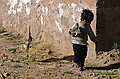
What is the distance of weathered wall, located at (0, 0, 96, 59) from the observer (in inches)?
332

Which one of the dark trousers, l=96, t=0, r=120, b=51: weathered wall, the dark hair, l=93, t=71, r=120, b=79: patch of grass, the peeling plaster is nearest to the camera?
l=93, t=71, r=120, b=79: patch of grass

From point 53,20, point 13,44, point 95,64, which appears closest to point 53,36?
point 53,20

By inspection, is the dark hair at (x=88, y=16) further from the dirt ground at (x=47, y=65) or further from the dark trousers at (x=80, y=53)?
the dirt ground at (x=47, y=65)

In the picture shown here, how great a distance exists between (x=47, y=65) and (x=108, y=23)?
1.45m

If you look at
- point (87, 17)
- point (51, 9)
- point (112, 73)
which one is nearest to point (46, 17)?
point (51, 9)

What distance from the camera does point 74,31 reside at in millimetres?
7406

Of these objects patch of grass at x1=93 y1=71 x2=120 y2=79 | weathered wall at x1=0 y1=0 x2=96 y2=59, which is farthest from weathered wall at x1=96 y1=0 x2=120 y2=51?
patch of grass at x1=93 y1=71 x2=120 y2=79

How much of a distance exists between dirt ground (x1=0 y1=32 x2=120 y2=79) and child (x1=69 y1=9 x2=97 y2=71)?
207 millimetres

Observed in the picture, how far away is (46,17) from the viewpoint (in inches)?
364

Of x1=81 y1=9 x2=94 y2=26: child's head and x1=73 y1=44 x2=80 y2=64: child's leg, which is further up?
x1=81 y1=9 x2=94 y2=26: child's head

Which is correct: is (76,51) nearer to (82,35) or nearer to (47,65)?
(82,35)

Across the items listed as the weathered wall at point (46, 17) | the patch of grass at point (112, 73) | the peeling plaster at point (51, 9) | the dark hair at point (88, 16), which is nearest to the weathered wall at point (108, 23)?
the weathered wall at point (46, 17)

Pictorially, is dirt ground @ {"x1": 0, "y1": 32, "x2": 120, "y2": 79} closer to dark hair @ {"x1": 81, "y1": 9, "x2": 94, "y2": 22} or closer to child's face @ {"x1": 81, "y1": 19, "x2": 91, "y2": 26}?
child's face @ {"x1": 81, "y1": 19, "x2": 91, "y2": 26}

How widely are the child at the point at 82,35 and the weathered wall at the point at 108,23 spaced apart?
19.5 inches
